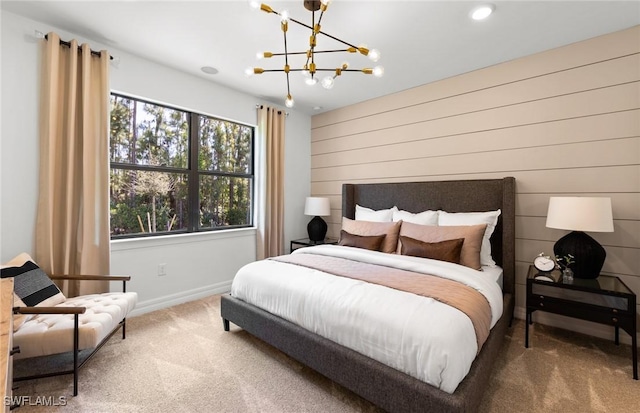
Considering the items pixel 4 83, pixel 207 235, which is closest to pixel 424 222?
pixel 207 235

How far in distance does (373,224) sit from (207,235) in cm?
208

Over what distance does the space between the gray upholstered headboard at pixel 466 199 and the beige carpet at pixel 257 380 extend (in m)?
0.74

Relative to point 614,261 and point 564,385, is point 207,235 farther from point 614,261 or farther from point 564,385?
point 614,261

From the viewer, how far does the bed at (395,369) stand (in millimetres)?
1380

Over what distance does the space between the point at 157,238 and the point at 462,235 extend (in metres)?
3.15

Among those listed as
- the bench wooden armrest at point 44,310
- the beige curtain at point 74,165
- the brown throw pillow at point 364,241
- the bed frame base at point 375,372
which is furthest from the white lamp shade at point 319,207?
the bench wooden armrest at point 44,310

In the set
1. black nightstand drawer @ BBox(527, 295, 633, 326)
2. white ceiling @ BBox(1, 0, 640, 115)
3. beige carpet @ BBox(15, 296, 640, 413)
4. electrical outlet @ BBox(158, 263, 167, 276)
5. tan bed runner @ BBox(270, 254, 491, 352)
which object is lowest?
beige carpet @ BBox(15, 296, 640, 413)

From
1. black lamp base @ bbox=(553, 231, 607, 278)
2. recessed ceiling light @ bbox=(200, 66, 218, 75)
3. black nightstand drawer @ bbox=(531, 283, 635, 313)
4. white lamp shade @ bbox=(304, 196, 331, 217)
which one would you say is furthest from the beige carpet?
recessed ceiling light @ bbox=(200, 66, 218, 75)

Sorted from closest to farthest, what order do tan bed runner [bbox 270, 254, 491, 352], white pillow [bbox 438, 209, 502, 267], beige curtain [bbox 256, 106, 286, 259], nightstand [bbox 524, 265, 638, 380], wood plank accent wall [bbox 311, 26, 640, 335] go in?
tan bed runner [bbox 270, 254, 491, 352] < nightstand [bbox 524, 265, 638, 380] < wood plank accent wall [bbox 311, 26, 640, 335] < white pillow [bbox 438, 209, 502, 267] < beige curtain [bbox 256, 106, 286, 259]

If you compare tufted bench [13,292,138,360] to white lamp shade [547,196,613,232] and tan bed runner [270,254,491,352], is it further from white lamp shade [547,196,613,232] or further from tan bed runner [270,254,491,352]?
white lamp shade [547,196,613,232]

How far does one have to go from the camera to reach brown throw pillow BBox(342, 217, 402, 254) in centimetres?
302

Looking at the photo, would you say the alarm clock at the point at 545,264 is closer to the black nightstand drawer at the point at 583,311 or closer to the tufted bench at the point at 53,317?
the black nightstand drawer at the point at 583,311

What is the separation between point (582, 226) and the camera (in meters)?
2.20

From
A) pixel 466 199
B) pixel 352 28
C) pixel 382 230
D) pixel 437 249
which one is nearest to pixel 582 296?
pixel 437 249
